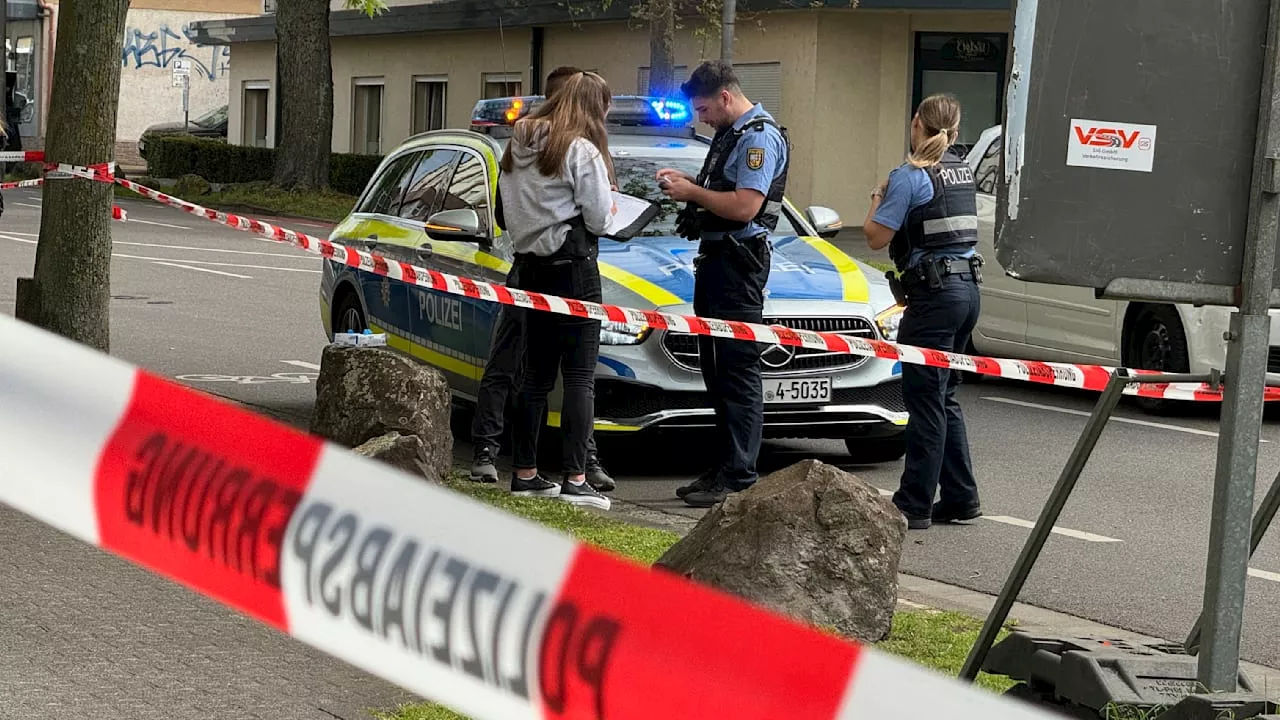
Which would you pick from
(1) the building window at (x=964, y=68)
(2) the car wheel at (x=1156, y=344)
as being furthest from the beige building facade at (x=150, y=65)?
(2) the car wheel at (x=1156, y=344)

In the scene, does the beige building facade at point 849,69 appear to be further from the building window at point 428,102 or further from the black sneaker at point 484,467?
the black sneaker at point 484,467

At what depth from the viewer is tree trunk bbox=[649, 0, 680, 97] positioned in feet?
93.2

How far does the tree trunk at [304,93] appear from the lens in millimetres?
33375

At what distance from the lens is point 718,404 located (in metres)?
8.30

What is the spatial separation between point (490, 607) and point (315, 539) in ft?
1.12

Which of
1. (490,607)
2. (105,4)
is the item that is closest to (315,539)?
(490,607)

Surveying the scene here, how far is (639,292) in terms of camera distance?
869cm

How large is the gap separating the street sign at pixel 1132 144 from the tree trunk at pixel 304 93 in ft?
101

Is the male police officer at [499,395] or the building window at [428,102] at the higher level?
the building window at [428,102]

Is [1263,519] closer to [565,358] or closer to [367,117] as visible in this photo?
[565,358]

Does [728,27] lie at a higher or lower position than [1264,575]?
higher

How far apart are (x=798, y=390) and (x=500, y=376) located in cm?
136

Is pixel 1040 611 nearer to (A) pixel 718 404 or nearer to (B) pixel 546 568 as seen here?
(A) pixel 718 404

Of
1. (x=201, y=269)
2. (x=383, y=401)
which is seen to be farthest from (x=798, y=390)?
(x=201, y=269)
